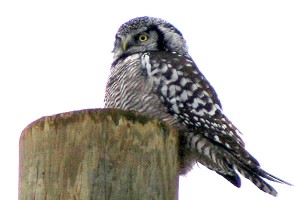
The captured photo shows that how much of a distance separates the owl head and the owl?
13.6 inches

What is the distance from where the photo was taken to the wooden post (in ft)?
10.8

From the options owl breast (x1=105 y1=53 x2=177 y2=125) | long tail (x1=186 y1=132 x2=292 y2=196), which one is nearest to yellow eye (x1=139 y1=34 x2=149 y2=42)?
owl breast (x1=105 y1=53 x2=177 y2=125)

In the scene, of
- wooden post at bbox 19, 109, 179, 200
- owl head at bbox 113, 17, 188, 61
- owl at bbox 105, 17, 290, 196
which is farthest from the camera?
owl head at bbox 113, 17, 188, 61

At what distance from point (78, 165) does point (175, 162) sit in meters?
0.61

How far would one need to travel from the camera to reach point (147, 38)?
720 cm

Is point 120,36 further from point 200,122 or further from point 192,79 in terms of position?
point 200,122

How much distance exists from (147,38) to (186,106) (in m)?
1.55

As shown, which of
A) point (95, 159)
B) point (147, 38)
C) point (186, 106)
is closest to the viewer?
point (95, 159)

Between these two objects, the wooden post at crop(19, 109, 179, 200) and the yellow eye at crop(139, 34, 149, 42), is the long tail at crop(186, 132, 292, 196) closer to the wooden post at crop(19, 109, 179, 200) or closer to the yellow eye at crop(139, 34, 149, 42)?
the yellow eye at crop(139, 34, 149, 42)

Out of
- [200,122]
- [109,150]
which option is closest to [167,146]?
[109,150]

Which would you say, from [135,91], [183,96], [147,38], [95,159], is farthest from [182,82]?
[95,159]

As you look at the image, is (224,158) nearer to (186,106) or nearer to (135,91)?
(186,106)

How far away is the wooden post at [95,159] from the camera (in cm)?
328

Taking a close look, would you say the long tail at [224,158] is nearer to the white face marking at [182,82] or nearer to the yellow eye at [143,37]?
the white face marking at [182,82]
